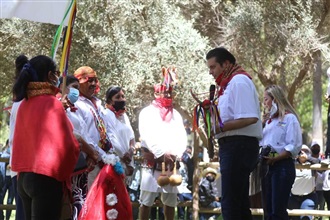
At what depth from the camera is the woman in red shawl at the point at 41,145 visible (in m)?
6.05

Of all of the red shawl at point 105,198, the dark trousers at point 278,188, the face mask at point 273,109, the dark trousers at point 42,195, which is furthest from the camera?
the face mask at point 273,109

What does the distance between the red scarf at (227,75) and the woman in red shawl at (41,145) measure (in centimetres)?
182

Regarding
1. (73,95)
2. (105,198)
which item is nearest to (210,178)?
(105,198)

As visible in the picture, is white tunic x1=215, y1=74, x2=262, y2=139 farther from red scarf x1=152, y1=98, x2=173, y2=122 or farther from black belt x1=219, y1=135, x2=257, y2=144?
red scarf x1=152, y1=98, x2=173, y2=122

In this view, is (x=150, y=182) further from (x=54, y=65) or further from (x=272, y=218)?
(x=54, y=65)

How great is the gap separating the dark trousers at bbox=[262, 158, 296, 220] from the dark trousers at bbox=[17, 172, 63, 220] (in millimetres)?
3294

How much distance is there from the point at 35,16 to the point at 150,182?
11.7 ft

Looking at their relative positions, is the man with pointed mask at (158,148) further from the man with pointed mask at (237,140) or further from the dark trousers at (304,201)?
the man with pointed mask at (237,140)

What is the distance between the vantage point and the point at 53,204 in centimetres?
607

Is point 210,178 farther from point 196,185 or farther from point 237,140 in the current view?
point 237,140

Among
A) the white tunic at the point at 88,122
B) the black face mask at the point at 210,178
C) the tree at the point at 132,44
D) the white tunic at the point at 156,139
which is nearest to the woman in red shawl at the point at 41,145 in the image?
the white tunic at the point at 88,122

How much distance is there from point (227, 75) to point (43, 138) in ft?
7.16

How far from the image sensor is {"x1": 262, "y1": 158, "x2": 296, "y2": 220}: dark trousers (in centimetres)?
858

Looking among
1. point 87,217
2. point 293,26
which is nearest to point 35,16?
point 87,217
